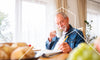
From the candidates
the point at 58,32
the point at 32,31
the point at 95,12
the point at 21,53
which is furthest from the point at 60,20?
the point at 95,12

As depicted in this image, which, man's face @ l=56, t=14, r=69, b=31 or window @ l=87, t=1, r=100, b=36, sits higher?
window @ l=87, t=1, r=100, b=36

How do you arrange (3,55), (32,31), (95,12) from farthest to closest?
1. (95,12)
2. (32,31)
3. (3,55)

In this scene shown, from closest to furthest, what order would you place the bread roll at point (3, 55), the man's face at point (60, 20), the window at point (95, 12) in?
Result: the bread roll at point (3, 55), the man's face at point (60, 20), the window at point (95, 12)

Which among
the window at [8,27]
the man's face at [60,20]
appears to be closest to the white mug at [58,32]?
the man's face at [60,20]

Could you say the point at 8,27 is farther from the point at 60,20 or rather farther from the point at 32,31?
the point at 60,20

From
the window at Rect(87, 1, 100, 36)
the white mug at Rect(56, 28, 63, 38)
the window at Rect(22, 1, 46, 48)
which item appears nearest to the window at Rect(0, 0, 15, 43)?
the window at Rect(22, 1, 46, 48)

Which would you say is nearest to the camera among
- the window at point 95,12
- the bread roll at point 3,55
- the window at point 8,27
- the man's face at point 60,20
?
the bread roll at point 3,55

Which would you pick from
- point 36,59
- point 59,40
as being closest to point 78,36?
Result: point 59,40

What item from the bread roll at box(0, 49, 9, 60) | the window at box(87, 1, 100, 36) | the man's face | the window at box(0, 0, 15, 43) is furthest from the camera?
the window at box(87, 1, 100, 36)

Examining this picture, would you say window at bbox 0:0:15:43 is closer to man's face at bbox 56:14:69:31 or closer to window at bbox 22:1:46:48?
window at bbox 22:1:46:48

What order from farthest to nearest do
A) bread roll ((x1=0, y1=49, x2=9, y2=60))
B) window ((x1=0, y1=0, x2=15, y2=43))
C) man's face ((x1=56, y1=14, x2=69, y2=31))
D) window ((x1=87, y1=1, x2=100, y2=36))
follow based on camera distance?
window ((x1=87, y1=1, x2=100, y2=36))
man's face ((x1=56, y1=14, x2=69, y2=31))
window ((x1=0, y1=0, x2=15, y2=43))
bread roll ((x1=0, y1=49, x2=9, y2=60))

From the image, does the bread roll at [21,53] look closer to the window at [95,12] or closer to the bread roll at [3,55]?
the bread roll at [3,55]

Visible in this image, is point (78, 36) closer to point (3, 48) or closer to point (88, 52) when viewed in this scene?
point (3, 48)

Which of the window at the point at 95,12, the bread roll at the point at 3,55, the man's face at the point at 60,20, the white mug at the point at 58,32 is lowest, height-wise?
the bread roll at the point at 3,55
